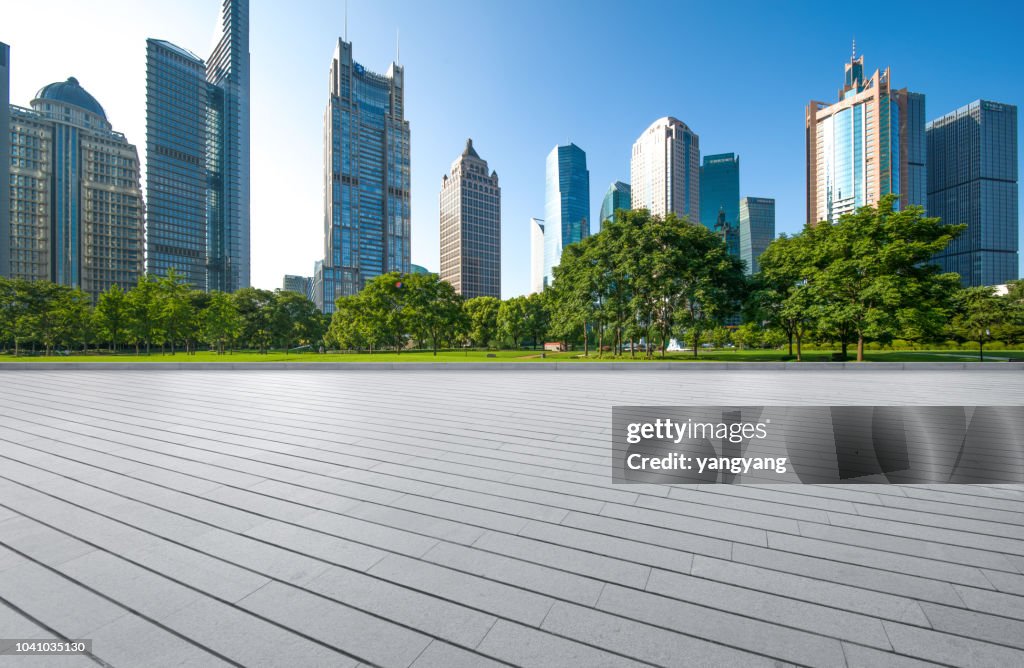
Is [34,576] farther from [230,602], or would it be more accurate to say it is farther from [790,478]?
[790,478]

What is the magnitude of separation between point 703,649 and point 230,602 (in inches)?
88.0

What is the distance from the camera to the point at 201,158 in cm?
14562

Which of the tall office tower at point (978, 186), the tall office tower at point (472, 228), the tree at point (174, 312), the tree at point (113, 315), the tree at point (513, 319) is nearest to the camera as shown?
the tree at point (174, 312)

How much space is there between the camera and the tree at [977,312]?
31.1 m

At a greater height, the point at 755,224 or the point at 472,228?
the point at 755,224

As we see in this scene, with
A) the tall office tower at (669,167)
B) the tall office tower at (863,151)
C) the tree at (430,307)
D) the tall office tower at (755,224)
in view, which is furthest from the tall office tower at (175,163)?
the tall office tower at (755,224)

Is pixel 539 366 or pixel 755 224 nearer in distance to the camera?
pixel 539 366

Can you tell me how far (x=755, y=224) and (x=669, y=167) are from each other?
148 feet

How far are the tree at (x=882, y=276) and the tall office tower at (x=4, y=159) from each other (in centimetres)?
13533

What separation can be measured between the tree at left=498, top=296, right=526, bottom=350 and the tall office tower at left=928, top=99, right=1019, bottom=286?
149 meters

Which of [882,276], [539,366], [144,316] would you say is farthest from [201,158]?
[882,276]

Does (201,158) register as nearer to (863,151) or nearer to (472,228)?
(472,228)

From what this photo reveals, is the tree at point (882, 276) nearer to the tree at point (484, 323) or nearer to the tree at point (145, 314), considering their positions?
the tree at point (484, 323)

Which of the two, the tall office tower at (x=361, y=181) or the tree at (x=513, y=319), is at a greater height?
the tall office tower at (x=361, y=181)
